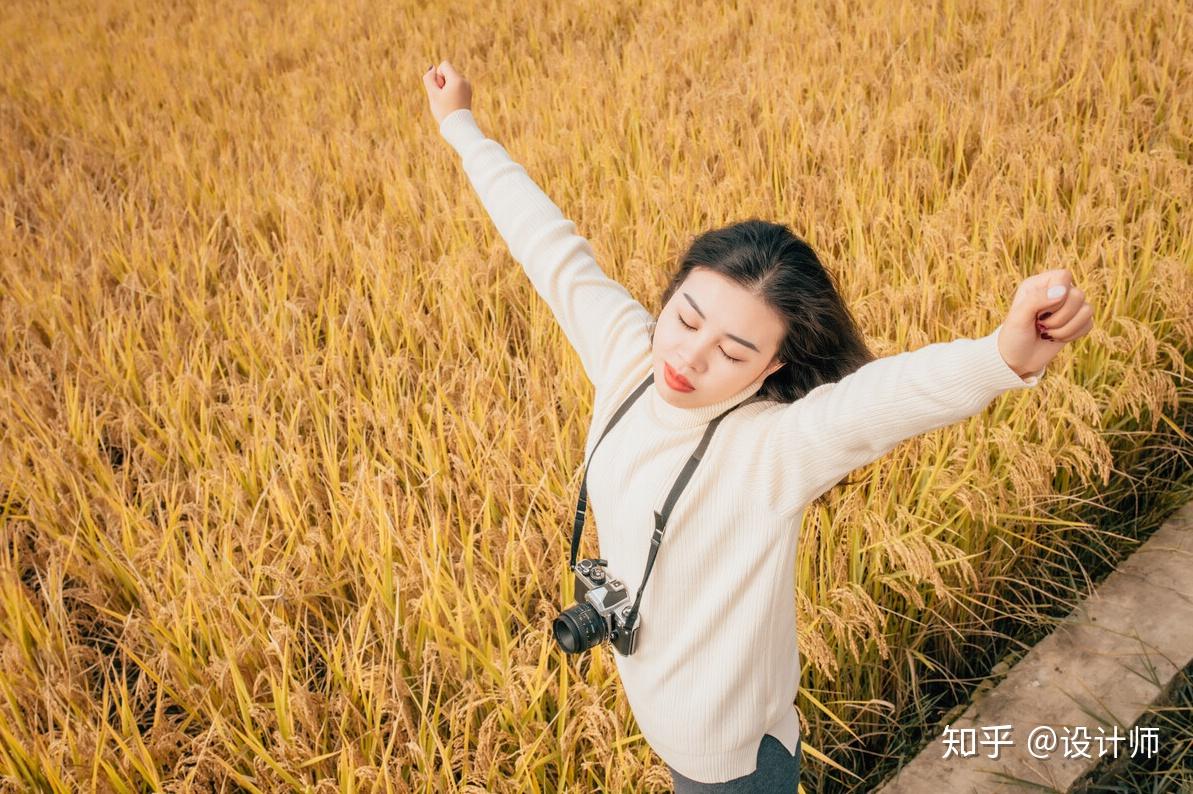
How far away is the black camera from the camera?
1024 millimetres

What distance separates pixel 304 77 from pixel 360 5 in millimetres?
1155

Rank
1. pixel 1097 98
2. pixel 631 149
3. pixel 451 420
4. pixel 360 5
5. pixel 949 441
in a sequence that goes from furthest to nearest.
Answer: pixel 360 5 < pixel 631 149 < pixel 1097 98 < pixel 451 420 < pixel 949 441

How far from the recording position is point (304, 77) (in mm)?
4023

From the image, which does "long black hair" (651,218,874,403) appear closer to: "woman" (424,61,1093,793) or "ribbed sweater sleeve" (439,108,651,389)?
"woman" (424,61,1093,793)

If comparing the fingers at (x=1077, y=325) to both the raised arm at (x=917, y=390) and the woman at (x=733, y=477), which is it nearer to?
the raised arm at (x=917, y=390)

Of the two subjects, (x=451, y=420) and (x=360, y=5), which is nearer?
(x=451, y=420)

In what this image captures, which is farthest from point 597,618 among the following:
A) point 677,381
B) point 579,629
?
point 677,381

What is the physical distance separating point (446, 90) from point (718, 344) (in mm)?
637

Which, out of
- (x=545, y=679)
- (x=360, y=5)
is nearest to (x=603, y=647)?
(x=545, y=679)

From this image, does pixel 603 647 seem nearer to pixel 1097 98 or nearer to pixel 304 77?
pixel 1097 98

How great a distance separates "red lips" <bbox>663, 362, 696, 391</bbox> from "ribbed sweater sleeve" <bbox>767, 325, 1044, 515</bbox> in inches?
4.2

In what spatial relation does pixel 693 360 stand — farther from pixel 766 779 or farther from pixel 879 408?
pixel 766 779

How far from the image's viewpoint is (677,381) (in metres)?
0.98

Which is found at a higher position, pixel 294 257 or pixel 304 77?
pixel 304 77
